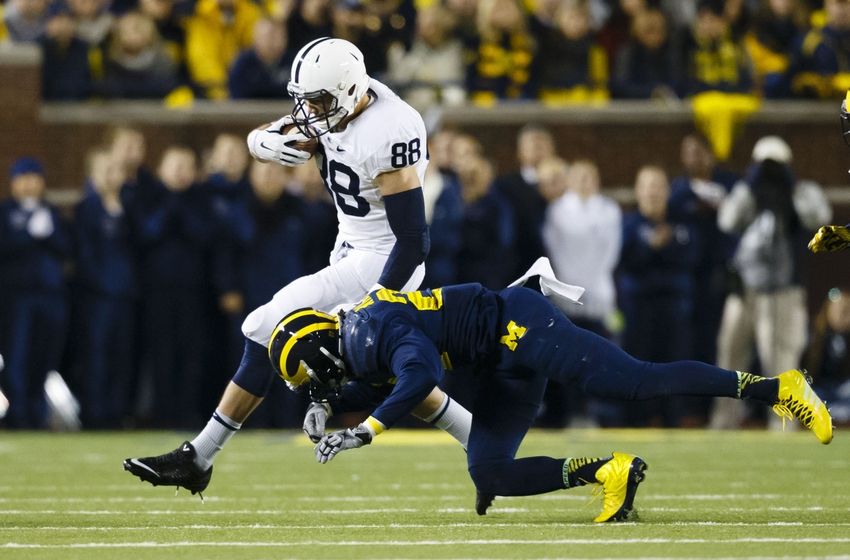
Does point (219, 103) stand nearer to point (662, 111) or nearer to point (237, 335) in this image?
point (237, 335)

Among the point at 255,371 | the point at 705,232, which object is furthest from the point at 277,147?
the point at 705,232

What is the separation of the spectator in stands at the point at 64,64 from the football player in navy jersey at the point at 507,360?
724 cm

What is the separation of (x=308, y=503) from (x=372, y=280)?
0.96 metres

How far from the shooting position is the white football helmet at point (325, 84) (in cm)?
650

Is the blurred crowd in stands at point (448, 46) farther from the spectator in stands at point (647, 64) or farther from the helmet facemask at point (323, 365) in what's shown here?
the helmet facemask at point (323, 365)

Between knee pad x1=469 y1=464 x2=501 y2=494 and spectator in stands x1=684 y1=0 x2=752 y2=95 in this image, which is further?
spectator in stands x1=684 y1=0 x2=752 y2=95

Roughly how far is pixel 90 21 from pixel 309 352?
7.71m

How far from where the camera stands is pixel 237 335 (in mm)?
11719

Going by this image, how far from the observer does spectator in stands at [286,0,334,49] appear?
1235cm

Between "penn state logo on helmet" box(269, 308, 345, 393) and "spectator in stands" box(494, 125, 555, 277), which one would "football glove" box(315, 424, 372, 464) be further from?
"spectator in stands" box(494, 125, 555, 277)

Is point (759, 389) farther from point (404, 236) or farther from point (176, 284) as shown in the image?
point (176, 284)

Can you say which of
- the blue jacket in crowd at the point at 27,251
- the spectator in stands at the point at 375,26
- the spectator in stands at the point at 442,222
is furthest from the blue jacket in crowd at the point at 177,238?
the spectator in stands at the point at 375,26

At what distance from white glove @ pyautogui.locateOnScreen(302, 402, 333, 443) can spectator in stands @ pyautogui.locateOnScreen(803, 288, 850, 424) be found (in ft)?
23.3

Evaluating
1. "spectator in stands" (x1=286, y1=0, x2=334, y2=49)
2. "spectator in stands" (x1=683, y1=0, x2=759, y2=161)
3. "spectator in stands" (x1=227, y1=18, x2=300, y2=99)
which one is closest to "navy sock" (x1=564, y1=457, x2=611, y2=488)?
"spectator in stands" (x1=227, y1=18, x2=300, y2=99)
